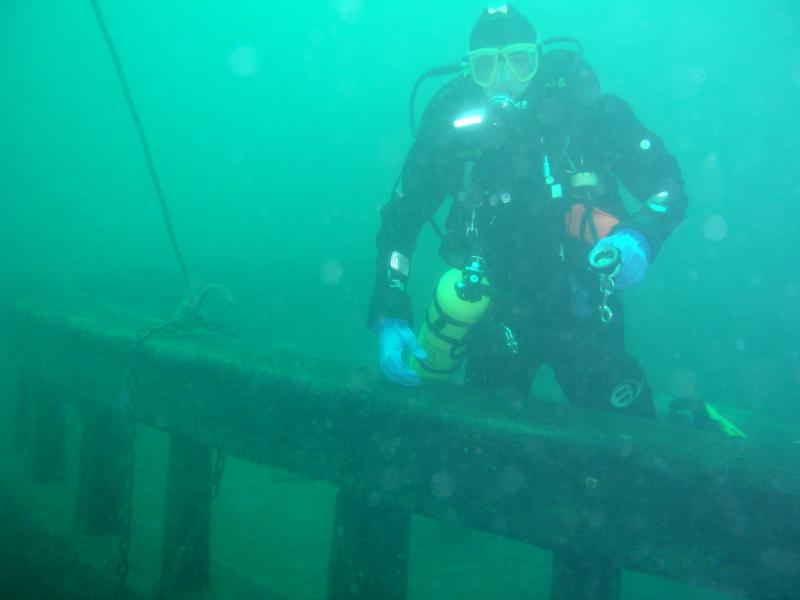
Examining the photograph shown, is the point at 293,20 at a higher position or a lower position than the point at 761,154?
higher

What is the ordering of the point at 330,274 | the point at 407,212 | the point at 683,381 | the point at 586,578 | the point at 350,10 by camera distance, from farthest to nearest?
the point at 350,10, the point at 683,381, the point at 330,274, the point at 407,212, the point at 586,578

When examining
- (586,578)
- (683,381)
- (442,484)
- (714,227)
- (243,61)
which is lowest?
(683,381)

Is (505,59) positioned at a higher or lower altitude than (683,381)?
higher

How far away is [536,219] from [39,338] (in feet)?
11.3

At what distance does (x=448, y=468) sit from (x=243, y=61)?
138m

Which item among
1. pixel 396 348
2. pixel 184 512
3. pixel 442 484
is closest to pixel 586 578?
pixel 442 484

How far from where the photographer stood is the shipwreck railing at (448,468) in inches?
62.1

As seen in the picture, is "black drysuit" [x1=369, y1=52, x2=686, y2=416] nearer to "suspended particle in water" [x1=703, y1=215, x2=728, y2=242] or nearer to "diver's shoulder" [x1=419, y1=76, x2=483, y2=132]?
"diver's shoulder" [x1=419, y1=76, x2=483, y2=132]

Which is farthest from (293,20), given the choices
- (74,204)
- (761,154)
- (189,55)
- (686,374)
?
(686,374)

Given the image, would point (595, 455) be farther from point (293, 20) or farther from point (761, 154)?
point (293, 20)

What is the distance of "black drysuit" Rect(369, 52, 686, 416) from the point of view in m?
Answer: 2.87

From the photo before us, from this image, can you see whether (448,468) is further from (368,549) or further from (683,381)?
(683,381)

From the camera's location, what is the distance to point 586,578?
175 cm

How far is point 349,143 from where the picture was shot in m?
93.0
